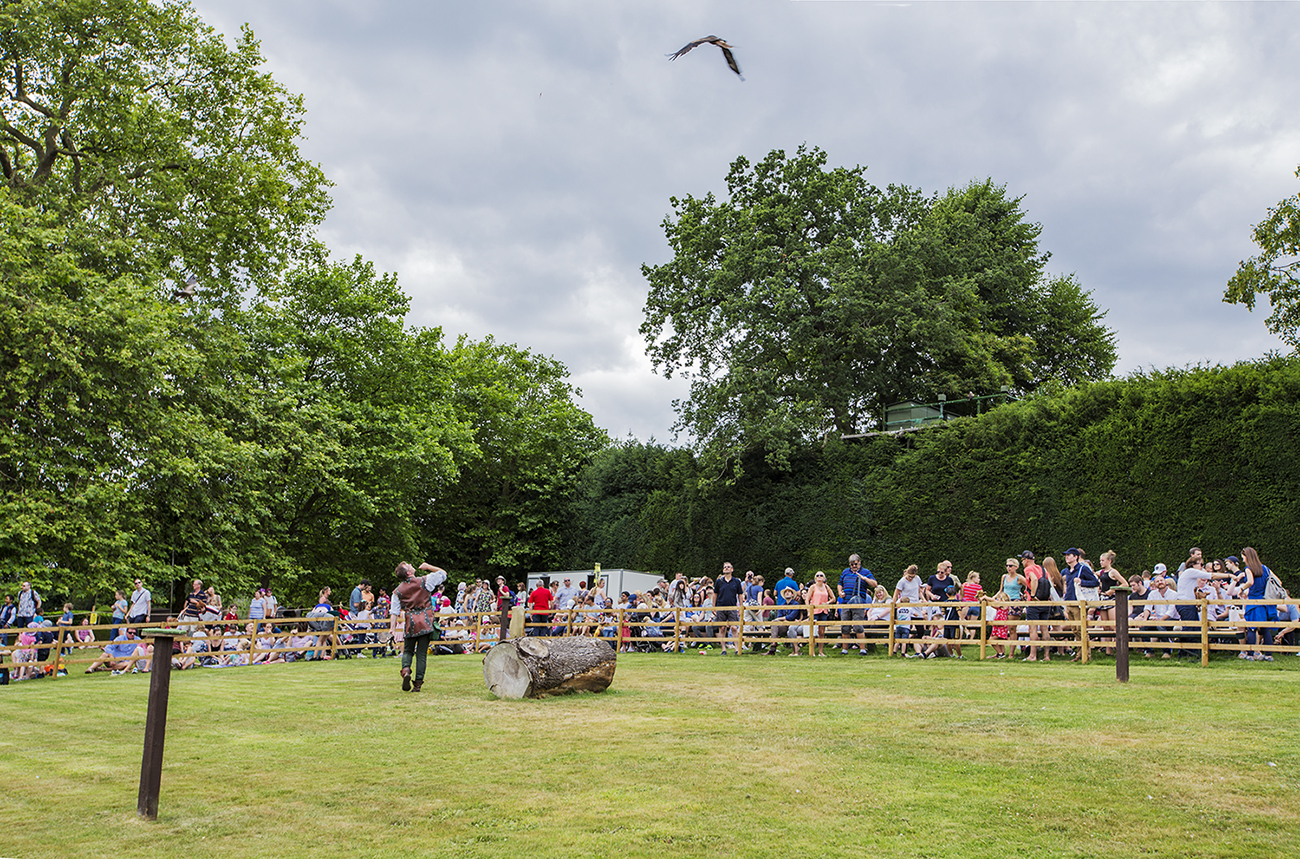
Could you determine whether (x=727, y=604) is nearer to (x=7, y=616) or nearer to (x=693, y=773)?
(x=693, y=773)

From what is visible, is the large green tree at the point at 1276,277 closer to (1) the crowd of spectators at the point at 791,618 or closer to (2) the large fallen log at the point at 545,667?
(1) the crowd of spectators at the point at 791,618

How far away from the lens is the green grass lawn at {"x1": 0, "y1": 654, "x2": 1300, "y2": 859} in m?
4.84

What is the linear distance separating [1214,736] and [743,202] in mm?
22778

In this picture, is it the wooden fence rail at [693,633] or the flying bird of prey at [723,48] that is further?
the wooden fence rail at [693,633]

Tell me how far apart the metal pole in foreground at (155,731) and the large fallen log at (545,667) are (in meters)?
5.45

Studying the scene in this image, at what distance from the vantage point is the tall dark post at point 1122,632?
1040cm

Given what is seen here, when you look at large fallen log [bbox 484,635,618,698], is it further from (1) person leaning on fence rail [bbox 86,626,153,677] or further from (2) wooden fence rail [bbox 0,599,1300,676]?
(1) person leaning on fence rail [bbox 86,626,153,677]

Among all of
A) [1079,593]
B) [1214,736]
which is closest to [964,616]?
[1079,593]

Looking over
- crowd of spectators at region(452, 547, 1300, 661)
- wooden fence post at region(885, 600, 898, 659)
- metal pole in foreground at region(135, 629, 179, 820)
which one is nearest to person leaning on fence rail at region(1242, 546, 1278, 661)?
crowd of spectators at region(452, 547, 1300, 661)

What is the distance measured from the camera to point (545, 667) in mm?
10812

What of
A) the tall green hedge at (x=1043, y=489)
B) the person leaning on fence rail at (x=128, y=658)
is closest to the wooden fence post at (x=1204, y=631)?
the tall green hedge at (x=1043, y=489)

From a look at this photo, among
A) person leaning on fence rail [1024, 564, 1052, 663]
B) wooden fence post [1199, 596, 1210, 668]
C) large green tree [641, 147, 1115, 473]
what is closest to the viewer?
wooden fence post [1199, 596, 1210, 668]

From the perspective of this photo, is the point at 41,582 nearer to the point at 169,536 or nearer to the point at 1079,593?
the point at 169,536

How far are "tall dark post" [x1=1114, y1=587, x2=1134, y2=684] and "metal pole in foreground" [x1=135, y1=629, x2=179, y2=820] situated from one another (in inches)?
365
